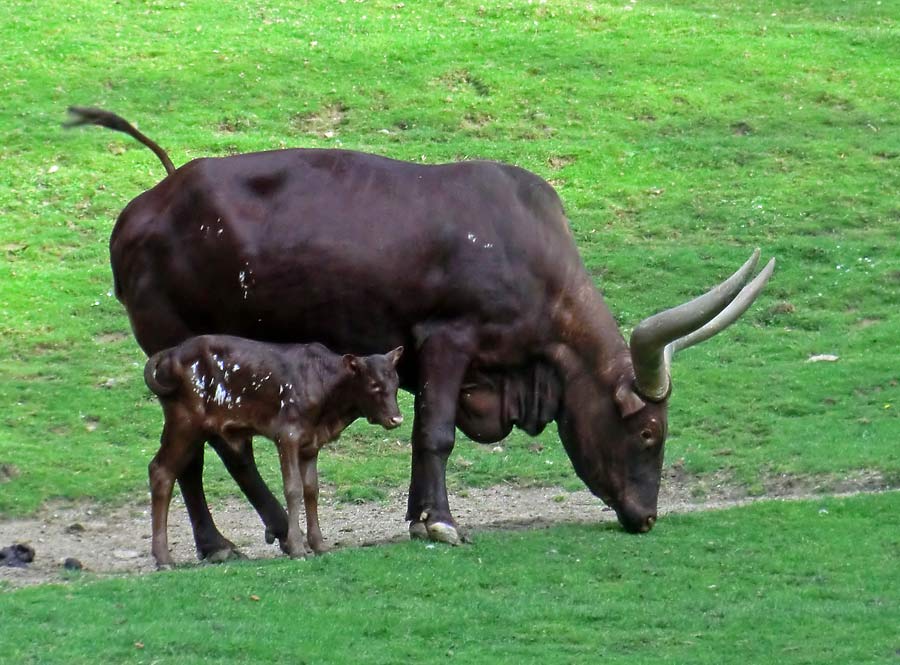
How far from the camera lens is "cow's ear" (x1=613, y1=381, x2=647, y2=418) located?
10.8 m

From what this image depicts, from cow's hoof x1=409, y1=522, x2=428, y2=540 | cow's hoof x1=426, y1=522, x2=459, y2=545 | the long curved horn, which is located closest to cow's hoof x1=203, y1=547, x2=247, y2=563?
cow's hoof x1=409, y1=522, x2=428, y2=540

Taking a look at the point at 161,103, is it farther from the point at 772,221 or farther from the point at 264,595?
the point at 264,595

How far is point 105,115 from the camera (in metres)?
11.6

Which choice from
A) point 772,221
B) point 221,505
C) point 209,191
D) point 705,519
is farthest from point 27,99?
point 705,519

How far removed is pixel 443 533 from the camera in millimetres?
10539

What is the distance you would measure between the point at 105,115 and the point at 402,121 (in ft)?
38.0

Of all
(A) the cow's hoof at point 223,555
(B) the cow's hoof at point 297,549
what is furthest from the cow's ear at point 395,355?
(A) the cow's hoof at point 223,555

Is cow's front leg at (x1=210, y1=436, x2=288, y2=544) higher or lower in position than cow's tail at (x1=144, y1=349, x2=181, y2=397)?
lower

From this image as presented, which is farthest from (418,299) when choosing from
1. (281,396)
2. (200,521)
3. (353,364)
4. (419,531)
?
(200,521)

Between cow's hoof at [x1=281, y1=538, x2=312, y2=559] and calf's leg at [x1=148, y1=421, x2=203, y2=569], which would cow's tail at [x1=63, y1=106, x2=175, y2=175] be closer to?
calf's leg at [x1=148, y1=421, x2=203, y2=569]

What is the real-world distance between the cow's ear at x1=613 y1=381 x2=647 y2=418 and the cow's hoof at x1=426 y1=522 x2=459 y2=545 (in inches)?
51.3

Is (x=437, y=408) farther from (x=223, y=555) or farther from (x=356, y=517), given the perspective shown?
(x=356, y=517)

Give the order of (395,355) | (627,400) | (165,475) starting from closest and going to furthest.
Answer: (395,355), (165,475), (627,400)

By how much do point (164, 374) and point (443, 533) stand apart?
6.43 ft
